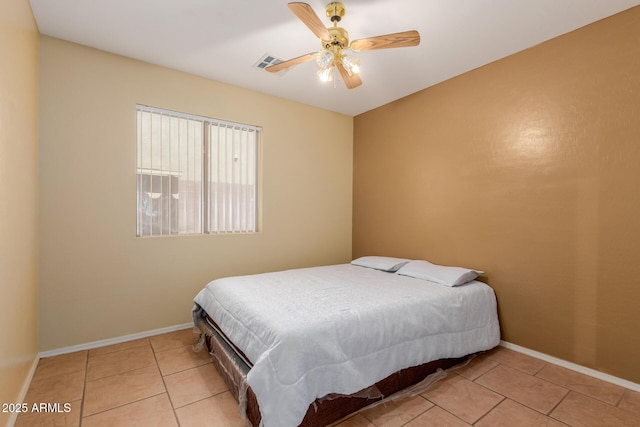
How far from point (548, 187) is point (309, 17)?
7.59 feet

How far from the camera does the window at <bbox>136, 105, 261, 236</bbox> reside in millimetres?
Result: 2953

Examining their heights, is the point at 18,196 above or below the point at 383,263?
above

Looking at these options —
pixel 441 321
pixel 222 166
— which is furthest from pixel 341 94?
pixel 441 321

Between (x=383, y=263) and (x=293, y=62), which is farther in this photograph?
(x=383, y=263)

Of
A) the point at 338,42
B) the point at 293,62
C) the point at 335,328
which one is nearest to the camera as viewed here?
the point at 335,328

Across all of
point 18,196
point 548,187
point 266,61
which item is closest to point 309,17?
point 266,61

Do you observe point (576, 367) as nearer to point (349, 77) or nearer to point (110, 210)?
point (349, 77)

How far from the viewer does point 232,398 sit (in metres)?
1.93

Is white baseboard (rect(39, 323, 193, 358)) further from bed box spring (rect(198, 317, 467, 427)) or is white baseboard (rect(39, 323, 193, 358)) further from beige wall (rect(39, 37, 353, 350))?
bed box spring (rect(198, 317, 467, 427))

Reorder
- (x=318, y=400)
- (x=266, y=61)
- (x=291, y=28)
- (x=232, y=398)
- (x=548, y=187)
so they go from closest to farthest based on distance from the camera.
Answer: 1. (x=318, y=400)
2. (x=232, y=398)
3. (x=291, y=28)
4. (x=548, y=187)
5. (x=266, y=61)

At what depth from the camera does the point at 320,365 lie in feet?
5.32

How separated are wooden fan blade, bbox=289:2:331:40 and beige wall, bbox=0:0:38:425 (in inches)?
57.1

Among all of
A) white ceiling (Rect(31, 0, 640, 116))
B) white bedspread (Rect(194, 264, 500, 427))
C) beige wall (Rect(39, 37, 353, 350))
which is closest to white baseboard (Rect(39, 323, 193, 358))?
beige wall (Rect(39, 37, 353, 350))

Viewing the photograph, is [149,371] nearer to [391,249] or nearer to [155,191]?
[155,191]
